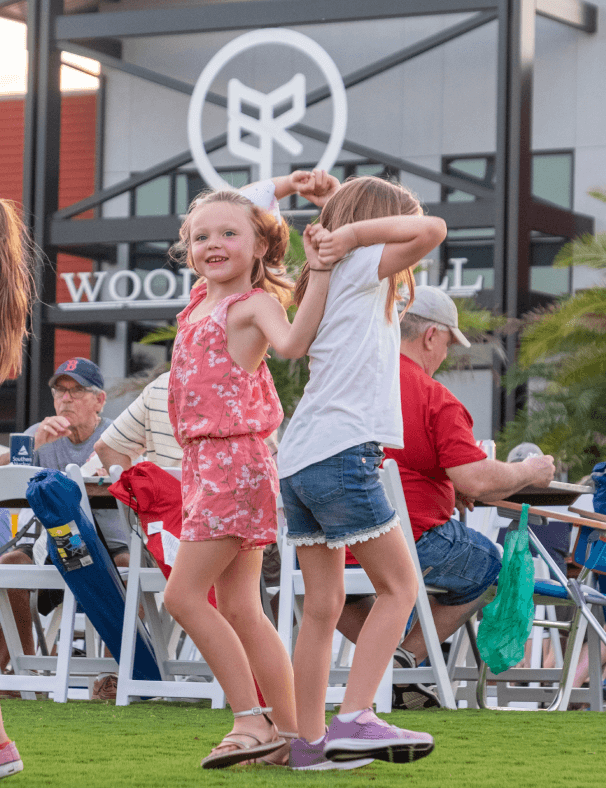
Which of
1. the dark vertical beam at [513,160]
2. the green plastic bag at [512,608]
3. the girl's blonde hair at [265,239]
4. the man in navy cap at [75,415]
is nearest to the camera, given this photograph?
the girl's blonde hair at [265,239]

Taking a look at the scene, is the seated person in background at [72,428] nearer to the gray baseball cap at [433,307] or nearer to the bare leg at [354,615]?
the bare leg at [354,615]

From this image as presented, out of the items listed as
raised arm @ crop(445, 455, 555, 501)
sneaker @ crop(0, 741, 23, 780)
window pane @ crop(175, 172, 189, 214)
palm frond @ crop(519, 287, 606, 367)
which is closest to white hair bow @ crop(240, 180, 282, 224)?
raised arm @ crop(445, 455, 555, 501)

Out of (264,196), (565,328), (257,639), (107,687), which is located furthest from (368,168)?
(257,639)

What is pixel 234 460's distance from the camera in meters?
2.93

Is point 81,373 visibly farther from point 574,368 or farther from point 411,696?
point 574,368

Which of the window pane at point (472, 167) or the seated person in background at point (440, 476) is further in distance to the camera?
the window pane at point (472, 167)

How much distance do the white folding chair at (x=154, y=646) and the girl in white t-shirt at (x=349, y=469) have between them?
5.03 ft

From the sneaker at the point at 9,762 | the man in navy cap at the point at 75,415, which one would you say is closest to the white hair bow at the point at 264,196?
the sneaker at the point at 9,762

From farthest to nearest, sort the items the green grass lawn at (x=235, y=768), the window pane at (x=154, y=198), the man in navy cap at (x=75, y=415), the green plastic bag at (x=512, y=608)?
the window pane at (x=154, y=198), the man in navy cap at (x=75, y=415), the green plastic bag at (x=512, y=608), the green grass lawn at (x=235, y=768)

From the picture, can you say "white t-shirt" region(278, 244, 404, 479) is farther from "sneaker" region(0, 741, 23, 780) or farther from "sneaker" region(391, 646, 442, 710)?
"sneaker" region(391, 646, 442, 710)

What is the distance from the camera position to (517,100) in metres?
18.0

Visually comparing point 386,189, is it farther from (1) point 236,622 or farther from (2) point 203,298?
(1) point 236,622

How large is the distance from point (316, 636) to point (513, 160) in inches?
630

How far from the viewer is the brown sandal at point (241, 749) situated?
110 inches
